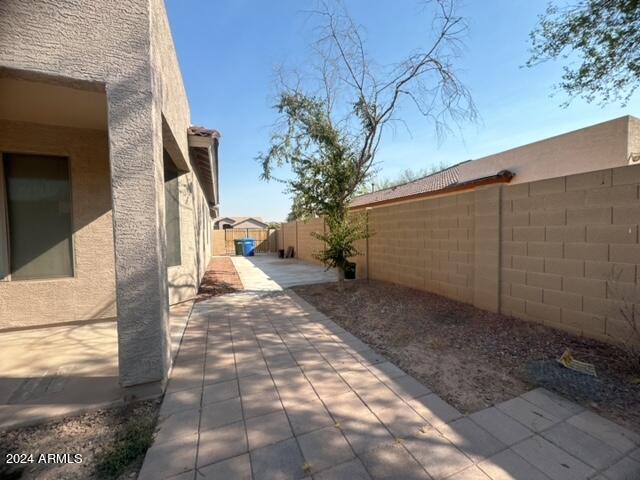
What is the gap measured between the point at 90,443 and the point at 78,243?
3526mm

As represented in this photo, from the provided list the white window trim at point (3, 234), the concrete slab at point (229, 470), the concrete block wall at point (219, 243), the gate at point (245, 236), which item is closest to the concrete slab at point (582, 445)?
the concrete slab at point (229, 470)

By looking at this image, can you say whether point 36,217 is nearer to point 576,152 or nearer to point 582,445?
point 582,445

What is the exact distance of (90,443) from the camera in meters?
1.93

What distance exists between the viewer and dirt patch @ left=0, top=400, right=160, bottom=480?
170cm

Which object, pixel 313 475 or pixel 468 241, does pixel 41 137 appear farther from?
pixel 468 241

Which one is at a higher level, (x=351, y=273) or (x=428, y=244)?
(x=428, y=244)

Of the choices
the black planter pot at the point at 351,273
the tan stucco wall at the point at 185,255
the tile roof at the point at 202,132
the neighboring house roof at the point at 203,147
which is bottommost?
the black planter pot at the point at 351,273

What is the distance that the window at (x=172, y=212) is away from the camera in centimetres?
519

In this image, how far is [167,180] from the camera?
5.20 meters

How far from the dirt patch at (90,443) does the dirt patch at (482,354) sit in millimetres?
2395

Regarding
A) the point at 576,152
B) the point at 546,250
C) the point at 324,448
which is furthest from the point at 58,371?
the point at 576,152

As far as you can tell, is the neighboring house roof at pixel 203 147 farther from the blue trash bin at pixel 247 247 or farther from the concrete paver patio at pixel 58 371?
the blue trash bin at pixel 247 247

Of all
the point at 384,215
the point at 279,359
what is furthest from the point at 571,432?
the point at 384,215

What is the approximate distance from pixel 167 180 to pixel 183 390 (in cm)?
401
